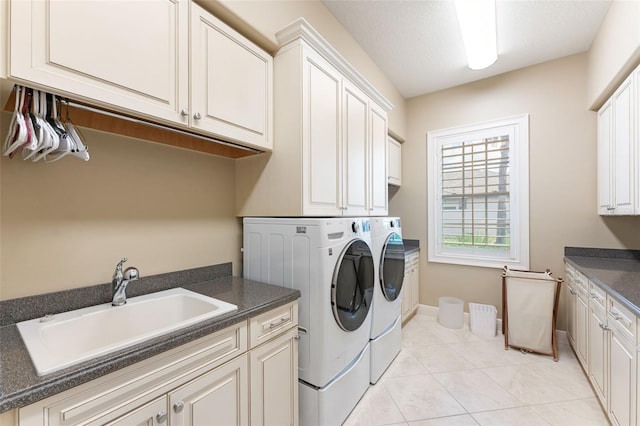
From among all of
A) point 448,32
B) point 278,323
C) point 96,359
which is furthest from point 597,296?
point 96,359

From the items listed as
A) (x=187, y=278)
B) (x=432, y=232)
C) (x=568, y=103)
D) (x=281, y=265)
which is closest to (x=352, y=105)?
(x=281, y=265)

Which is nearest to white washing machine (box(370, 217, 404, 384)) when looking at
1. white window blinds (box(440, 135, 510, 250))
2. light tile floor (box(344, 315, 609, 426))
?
light tile floor (box(344, 315, 609, 426))

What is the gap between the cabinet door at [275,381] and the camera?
1218mm

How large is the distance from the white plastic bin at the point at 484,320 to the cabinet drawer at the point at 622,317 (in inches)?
54.6

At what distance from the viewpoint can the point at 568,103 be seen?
2.72 meters

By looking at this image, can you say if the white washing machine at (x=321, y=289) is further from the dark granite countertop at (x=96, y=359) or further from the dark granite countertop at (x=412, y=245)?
the dark granite countertop at (x=412, y=245)

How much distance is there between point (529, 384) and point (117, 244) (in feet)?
9.63

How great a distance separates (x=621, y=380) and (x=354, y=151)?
6.60ft

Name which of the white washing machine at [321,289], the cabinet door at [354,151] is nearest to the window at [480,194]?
the cabinet door at [354,151]

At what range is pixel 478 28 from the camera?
2084 millimetres

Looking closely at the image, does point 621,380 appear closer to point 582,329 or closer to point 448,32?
point 582,329

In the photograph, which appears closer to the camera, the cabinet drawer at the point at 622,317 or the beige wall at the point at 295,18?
the cabinet drawer at the point at 622,317

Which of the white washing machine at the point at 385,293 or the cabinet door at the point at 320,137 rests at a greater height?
the cabinet door at the point at 320,137

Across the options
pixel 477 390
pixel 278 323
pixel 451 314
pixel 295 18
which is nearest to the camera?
pixel 278 323
